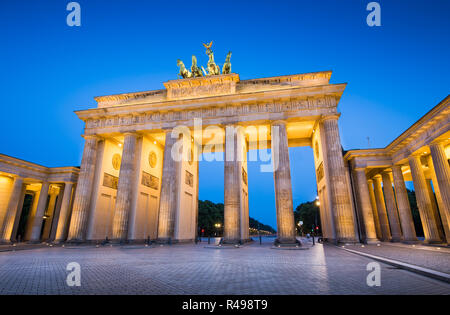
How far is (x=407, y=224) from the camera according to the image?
2230 centimetres

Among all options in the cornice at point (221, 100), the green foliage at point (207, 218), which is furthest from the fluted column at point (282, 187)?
the green foliage at point (207, 218)

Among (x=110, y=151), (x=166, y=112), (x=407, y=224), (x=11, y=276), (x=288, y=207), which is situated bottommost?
(x=11, y=276)

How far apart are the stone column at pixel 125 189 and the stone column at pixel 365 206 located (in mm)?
22907

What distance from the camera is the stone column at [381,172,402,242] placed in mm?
24172

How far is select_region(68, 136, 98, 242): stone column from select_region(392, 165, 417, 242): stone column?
31.4 meters

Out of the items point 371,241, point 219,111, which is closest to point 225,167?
point 219,111

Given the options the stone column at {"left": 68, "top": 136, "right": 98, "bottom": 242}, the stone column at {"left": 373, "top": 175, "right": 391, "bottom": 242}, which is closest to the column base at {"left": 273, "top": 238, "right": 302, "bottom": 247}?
the stone column at {"left": 373, "top": 175, "right": 391, "bottom": 242}

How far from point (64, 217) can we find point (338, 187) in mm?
29376

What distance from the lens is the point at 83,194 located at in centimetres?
2433

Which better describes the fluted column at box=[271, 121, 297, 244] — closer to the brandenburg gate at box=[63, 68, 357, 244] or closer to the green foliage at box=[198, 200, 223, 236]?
the brandenburg gate at box=[63, 68, 357, 244]
